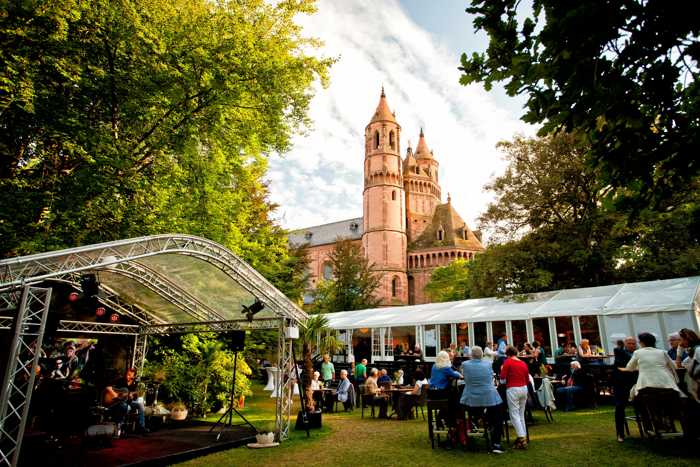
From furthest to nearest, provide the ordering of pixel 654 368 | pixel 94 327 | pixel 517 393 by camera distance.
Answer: pixel 94 327, pixel 517 393, pixel 654 368

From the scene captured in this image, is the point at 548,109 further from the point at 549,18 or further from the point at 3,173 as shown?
the point at 3,173

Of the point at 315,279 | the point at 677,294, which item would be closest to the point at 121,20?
the point at 677,294

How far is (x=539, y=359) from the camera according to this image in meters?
11.4

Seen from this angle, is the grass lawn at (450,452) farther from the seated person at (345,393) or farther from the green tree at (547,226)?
the green tree at (547,226)

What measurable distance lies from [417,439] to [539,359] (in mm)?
5745

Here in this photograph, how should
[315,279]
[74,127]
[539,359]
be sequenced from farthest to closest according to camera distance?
[315,279] < [539,359] < [74,127]

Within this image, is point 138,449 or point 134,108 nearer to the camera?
point 138,449

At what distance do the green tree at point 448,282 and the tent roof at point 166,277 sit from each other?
28415 millimetres

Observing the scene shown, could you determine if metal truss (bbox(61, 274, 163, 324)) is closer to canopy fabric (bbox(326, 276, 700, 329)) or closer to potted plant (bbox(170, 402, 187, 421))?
potted plant (bbox(170, 402, 187, 421))

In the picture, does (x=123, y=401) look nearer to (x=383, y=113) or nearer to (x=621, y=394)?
(x=621, y=394)

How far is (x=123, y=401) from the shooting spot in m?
8.38

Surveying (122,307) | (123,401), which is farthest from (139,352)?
(123,401)

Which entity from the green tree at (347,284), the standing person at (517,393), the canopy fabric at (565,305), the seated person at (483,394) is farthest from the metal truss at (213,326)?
the green tree at (347,284)

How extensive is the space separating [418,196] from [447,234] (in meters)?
8.80
